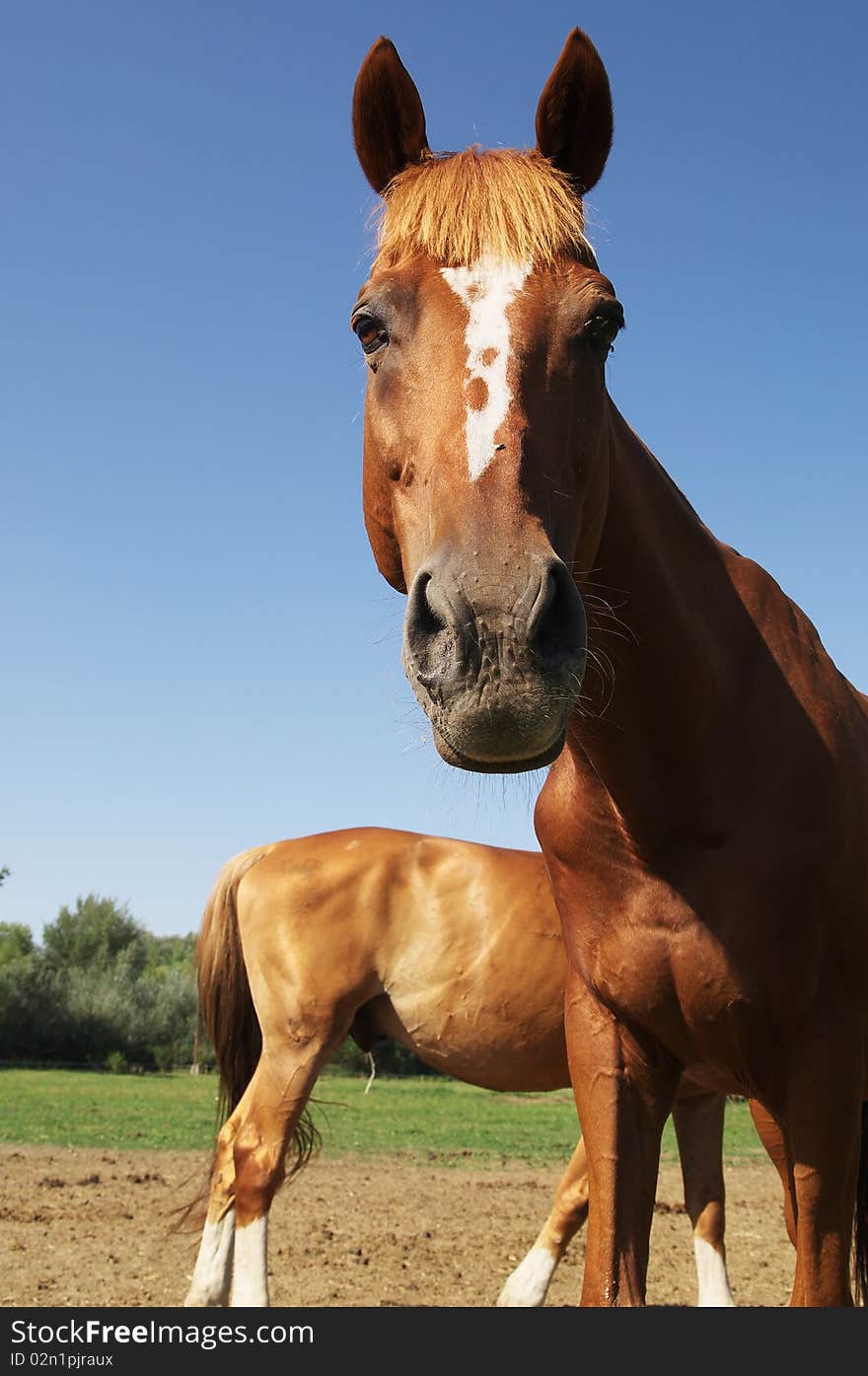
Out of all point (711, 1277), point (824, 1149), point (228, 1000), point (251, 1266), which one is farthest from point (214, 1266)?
point (824, 1149)

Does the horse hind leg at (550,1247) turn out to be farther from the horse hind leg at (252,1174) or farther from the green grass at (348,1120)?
the green grass at (348,1120)

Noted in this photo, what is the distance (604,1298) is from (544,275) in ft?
7.22

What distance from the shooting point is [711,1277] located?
5.82m

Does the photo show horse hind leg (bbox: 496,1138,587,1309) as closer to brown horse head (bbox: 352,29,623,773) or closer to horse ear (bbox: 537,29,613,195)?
brown horse head (bbox: 352,29,623,773)

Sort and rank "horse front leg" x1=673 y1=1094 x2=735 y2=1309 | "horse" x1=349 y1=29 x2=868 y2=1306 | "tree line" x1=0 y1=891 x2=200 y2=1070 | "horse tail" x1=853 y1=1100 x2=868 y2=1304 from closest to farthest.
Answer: "horse" x1=349 y1=29 x2=868 y2=1306, "horse tail" x1=853 y1=1100 x2=868 y2=1304, "horse front leg" x1=673 y1=1094 x2=735 y2=1309, "tree line" x1=0 y1=891 x2=200 y2=1070

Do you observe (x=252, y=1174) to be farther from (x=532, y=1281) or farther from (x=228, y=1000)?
(x=532, y=1281)

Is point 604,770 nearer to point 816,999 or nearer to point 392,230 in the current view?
point 816,999

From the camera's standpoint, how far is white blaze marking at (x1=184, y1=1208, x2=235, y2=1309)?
5.45m

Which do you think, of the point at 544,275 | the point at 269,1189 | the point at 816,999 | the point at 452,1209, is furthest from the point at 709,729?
the point at 452,1209

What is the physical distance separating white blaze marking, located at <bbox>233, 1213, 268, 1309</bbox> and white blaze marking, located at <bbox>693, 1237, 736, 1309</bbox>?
2.28 meters

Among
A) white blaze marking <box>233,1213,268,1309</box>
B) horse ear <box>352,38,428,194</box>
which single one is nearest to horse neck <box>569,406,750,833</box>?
horse ear <box>352,38,428,194</box>

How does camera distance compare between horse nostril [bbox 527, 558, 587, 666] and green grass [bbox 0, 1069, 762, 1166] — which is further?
green grass [bbox 0, 1069, 762, 1166]

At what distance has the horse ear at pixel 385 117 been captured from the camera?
2551mm

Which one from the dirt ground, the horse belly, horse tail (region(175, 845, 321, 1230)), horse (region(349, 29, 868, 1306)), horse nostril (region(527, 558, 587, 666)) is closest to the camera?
horse nostril (region(527, 558, 587, 666))
